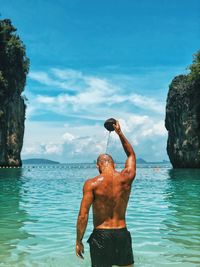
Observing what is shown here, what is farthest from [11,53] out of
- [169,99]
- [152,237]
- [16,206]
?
[152,237]

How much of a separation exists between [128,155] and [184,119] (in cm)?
7427

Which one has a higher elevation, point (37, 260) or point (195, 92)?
point (195, 92)

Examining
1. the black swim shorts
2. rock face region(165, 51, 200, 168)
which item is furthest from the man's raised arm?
rock face region(165, 51, 200, 168)

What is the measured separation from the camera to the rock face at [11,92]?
8062cm

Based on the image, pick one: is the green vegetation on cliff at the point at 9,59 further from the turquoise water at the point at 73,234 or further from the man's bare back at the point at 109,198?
the man's bare back at the point at 109,198

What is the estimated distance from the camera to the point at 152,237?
12.2m

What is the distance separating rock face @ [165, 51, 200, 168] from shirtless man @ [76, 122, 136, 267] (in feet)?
228

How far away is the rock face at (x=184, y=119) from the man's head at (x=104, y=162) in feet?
228

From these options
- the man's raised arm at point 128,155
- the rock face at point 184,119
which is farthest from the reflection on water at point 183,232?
A: the rock face at point 184,119

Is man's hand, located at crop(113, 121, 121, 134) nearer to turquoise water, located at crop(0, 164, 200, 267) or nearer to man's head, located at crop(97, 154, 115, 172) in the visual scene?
man's head, located at crop(97, 154, 115, 172)

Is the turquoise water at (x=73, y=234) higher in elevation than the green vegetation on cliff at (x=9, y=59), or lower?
lower

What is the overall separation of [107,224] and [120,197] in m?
0.46

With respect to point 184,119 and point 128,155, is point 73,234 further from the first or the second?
point 184,119

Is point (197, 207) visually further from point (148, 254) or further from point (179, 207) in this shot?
point (148, 254)
